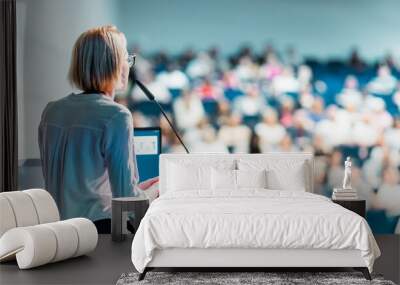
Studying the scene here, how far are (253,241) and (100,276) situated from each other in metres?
1.17

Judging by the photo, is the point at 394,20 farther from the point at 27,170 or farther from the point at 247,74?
the point at 27,170

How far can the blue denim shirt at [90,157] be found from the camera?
7.24 meters

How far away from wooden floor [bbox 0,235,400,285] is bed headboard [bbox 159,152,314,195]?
107 cm

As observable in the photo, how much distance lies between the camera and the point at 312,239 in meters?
5.09

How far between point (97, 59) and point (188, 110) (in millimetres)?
1072

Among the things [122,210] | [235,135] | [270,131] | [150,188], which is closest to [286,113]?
[270,131]

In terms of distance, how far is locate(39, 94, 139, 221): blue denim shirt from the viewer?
7.24m

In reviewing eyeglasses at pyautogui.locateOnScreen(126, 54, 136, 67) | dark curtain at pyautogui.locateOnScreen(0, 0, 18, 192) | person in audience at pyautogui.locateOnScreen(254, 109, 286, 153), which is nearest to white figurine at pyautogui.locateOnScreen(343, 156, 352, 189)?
person in audience at pyautogui.locateOnScreen(254, 109, 286, 153)

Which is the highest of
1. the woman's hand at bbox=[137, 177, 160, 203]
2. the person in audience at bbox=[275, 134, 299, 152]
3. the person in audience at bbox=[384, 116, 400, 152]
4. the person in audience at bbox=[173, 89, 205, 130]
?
the person in audience at bbox=[173, 89, 205, 130]

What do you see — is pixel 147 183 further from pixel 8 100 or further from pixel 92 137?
pixel 8 100

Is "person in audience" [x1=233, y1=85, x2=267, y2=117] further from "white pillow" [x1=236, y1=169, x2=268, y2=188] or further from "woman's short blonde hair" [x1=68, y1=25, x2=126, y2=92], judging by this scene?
"woman's short blonde hair" [x1=68, y1=25, x2=126, y2=92]

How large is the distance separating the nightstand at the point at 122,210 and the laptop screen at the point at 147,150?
67cm

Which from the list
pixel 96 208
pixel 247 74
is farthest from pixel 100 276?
pixel 247 74

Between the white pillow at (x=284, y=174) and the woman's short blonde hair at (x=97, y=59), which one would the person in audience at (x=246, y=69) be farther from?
the woman's short blonde hair at (x=97, y=59)
